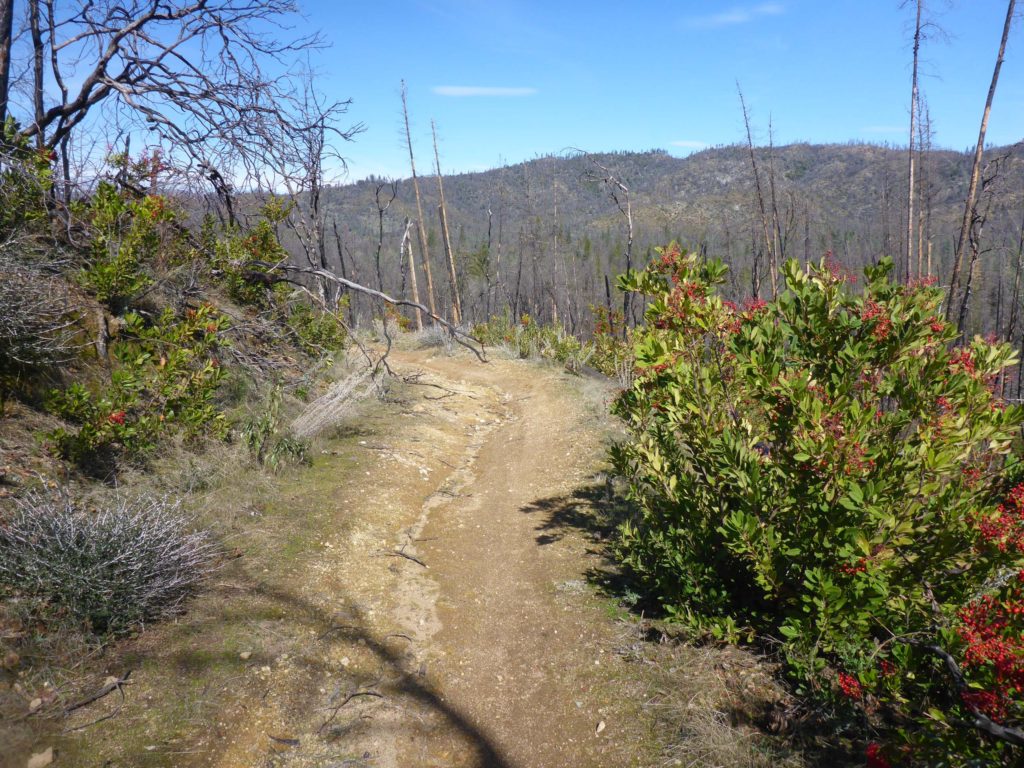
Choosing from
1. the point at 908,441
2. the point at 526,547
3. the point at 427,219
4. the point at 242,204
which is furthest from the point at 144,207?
the point at 427,219

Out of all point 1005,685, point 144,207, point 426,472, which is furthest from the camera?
point 426,472

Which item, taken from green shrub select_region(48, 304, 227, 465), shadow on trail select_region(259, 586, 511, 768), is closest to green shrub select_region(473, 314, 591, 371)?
green shrub select_region(48, 304, 227, 465)

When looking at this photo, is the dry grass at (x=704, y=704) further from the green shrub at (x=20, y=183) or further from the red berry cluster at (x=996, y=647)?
the green shrub at (x=20, y=183)

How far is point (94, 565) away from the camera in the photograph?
10.6 ft

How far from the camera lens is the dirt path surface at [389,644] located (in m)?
2.88

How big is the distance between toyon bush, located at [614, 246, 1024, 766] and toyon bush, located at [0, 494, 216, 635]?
2991mm

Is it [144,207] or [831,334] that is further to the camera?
[144,207]

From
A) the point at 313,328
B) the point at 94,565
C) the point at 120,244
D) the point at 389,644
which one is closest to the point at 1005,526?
the point at 389,644

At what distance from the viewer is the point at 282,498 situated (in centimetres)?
536

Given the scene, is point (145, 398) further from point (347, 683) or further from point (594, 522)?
point (594, 522)

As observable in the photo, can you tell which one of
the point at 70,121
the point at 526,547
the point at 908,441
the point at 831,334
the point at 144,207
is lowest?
the point at 526,547

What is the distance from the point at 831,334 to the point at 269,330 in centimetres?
640

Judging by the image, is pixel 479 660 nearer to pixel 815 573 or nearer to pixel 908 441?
pixel 815 573

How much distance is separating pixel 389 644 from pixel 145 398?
11.1 ft
